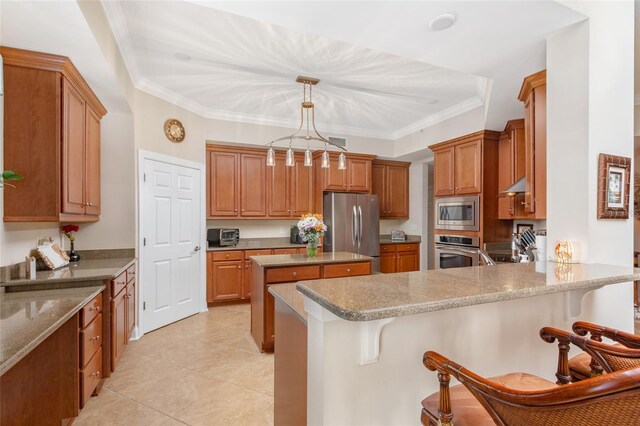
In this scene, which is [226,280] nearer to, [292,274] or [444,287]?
[292,274]

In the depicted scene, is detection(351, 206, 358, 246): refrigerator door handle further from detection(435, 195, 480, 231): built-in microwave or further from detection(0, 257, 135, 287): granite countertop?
detection(0, 257, 135, 287): granite countertop

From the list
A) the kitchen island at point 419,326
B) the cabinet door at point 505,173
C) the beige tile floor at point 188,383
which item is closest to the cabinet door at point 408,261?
the cabinet door at point 505,173

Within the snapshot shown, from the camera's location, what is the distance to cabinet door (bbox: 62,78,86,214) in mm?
2273

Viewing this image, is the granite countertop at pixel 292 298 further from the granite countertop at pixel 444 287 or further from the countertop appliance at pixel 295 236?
the countertop appliance at pixel 295 236

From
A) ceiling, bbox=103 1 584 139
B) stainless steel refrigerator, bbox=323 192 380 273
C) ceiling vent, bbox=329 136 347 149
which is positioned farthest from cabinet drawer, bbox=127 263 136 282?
ceiling vent, bbox=329 136 347 149

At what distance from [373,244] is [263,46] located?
3.40 meters

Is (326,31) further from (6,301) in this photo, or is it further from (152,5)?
(6,301)

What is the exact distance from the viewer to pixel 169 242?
387 cm

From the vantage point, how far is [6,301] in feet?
5.96

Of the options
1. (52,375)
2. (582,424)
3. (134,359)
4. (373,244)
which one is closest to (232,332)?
(134,359)

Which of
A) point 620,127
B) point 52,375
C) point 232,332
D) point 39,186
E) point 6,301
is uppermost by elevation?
point 620,127

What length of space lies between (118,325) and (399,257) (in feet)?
14.2

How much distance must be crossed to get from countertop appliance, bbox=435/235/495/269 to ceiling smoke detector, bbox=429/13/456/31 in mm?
2711

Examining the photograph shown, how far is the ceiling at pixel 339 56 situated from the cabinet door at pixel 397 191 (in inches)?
40.2
